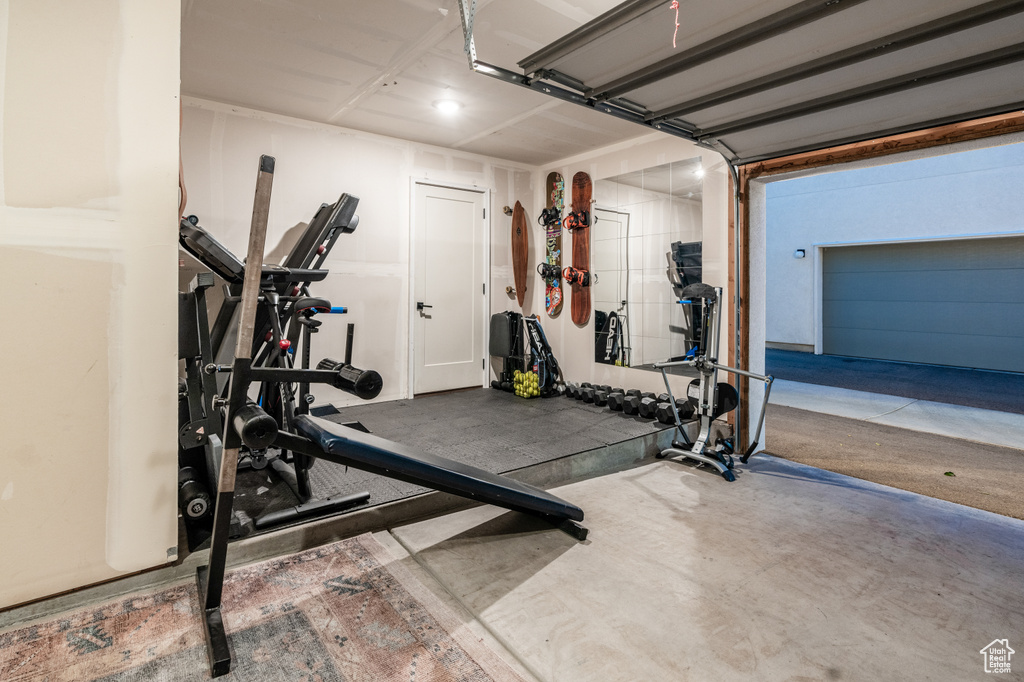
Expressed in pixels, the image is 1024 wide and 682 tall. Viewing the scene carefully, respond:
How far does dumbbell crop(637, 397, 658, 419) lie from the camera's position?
4.48 m

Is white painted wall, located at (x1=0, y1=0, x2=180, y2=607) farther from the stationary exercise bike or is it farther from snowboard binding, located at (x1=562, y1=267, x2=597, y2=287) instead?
snowboard binding, located at (x1=562, y1=267, x2=597, y2=287)

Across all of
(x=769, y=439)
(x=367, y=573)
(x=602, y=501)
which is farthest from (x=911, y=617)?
(x=769, y=439)

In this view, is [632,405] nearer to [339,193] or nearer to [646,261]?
[646,261]

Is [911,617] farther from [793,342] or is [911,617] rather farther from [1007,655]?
[793,342]

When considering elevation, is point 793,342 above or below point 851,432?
above

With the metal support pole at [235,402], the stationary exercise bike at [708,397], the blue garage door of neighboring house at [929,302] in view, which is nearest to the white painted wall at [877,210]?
the blue garage door of neighboring house at [929,302]

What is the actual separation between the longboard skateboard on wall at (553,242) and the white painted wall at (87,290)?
441 cm

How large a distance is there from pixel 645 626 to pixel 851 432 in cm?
392

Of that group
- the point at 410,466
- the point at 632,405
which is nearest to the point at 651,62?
the point at 410,466

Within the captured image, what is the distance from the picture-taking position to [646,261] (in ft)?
17.0

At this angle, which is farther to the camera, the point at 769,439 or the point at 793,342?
the point at 793,342

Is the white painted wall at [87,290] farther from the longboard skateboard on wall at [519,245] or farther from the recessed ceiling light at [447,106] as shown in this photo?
the longboard skateboard on wall at [519,245]

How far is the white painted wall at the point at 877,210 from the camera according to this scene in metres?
7.61

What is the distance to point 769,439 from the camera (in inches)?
178
